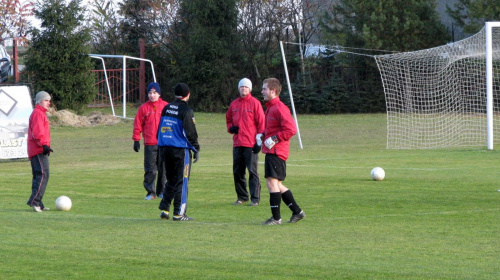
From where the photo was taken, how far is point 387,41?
42.0m

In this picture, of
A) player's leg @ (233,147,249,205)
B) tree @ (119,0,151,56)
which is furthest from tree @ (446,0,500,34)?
player's leg @ (233,147,249,205)

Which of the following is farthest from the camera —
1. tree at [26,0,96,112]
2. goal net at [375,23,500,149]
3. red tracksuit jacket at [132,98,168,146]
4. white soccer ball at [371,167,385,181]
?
tree at [26,0,96,112]

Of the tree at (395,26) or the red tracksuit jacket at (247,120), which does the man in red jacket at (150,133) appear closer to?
the red tracksuit jacket at (247,120)

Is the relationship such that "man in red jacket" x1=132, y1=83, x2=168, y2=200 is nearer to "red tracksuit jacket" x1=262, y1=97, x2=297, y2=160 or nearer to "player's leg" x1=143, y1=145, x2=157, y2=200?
"player's leg" x1=143, y1=145, x2=157, y2=200

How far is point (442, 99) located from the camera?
2859 cm

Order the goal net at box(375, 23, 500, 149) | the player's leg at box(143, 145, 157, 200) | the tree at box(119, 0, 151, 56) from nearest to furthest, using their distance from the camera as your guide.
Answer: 1. the player's leg at box(143, 145, 157, 200)
2. the goal net at box(375, 23, 500, 149)
3. the tree at box(119, 0, 151, 56)

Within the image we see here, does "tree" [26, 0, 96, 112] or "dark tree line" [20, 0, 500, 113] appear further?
"dark tree line" [20, 0, 500, 113]

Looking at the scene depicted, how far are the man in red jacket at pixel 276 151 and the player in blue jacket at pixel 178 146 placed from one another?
103 cm

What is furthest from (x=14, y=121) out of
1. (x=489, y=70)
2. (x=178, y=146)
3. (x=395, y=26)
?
(x=395, y=26)

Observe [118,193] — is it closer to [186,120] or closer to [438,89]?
[186,120]

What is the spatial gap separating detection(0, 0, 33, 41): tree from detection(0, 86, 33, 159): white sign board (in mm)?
26460

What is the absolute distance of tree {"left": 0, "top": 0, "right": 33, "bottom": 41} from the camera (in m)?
47.2

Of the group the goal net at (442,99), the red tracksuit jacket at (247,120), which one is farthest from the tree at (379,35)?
the red tracksuit jacket at (247,120)

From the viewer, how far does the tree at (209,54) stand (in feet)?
137
